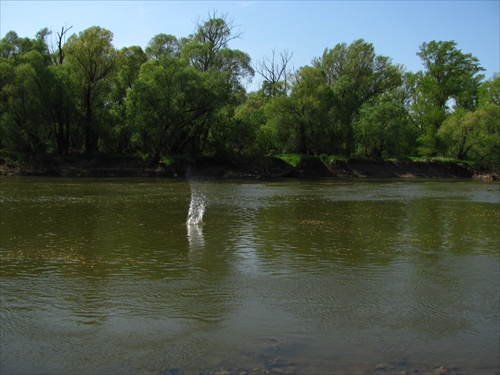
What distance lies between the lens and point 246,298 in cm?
809

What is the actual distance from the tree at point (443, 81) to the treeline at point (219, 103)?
0.17m

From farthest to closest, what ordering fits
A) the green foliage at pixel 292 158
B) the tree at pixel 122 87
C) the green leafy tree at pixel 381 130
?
the green leafy tree at pixel 381 130, the green foliage at pixel 292 158, the tree at pixel 122 87

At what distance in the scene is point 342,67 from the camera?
76500 mm

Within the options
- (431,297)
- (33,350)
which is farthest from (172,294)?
(431,297)

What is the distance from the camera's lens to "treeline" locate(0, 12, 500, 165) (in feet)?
170

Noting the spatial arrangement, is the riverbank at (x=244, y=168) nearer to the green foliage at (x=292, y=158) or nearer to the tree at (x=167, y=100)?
the green foliage at (x=292, y=158)

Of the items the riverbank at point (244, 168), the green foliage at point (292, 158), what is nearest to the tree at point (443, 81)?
the riverbank at point (244, 168)

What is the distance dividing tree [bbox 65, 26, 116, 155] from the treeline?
4.7 inches

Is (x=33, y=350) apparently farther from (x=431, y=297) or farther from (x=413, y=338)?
(x=431, y=297)

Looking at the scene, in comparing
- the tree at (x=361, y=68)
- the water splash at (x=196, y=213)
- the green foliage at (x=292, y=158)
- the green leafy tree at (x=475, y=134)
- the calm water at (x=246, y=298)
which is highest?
the tree at (x=361, y=68)

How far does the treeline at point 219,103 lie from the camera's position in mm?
51812

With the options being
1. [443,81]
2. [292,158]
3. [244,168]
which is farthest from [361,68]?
[244,168]

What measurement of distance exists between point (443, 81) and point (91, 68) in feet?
187

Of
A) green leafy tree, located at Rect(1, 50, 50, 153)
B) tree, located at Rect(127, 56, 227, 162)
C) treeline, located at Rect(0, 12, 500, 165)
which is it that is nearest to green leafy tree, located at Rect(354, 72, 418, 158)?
treeline, located at Rect(0, 12, 500, 165)
